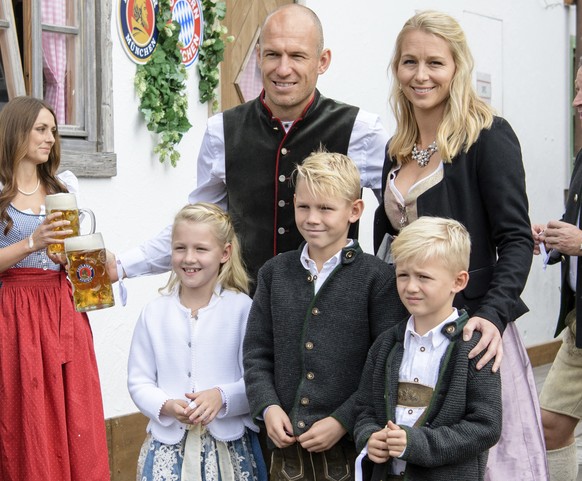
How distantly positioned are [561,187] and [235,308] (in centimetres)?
677

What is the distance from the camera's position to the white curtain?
211 inches

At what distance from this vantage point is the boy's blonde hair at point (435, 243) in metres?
3.02

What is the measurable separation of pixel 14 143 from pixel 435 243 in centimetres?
212

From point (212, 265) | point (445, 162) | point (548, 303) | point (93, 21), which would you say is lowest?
point (548, 303)

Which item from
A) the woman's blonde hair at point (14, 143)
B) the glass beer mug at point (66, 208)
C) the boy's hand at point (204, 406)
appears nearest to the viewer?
the boy's hand at point (204, 406)

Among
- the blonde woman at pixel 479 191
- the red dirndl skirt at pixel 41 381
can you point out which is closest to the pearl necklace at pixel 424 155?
the blonde woman at pixel 479 191

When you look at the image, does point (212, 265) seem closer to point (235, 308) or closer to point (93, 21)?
point (235, 308)

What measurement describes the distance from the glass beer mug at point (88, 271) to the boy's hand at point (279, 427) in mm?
758

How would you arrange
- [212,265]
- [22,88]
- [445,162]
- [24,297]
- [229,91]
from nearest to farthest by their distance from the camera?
[445,162] < [212,265] < [24,297] < [22,88] < [229,91]

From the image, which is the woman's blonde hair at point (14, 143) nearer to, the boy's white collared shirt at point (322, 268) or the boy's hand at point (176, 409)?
the boy's hand at point (176, 409)

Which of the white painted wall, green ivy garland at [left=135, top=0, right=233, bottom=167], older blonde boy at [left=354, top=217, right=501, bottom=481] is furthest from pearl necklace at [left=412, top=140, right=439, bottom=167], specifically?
green ivy garland at [left=135, top=0, right=233, bottom=167]

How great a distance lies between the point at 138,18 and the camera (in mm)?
5730

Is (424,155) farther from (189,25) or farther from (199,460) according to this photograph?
(189,25)

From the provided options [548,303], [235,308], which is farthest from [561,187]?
[235,308]
